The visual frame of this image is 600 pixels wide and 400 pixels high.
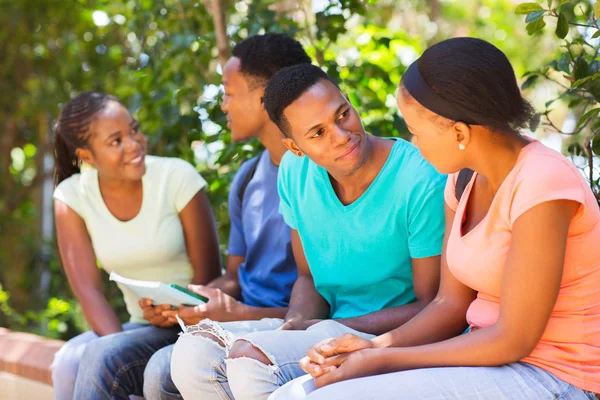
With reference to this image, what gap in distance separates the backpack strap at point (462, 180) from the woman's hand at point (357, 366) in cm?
60

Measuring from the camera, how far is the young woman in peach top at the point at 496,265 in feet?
6.94

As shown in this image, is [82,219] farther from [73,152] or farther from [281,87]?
[281,87]

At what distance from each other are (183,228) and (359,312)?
1.17 m

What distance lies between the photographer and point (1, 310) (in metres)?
6.61

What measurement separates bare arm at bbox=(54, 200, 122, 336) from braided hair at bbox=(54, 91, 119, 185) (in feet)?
1.01

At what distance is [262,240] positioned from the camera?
11.9 ft

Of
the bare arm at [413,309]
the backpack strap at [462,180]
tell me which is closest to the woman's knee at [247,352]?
the bare arm at [413,309]

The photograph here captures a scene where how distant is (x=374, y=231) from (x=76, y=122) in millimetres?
1768

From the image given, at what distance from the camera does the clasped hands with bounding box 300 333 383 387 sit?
7.52 feet

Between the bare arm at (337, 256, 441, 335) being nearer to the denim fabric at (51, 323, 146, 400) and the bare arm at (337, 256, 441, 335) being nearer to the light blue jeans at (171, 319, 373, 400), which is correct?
the light blue jeans at (171, 319, 373, 400)

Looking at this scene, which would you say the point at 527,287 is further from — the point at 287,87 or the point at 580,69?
the point at 287,87

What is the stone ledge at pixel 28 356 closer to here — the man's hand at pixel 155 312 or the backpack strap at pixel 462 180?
the man's hand at pixel 155 312

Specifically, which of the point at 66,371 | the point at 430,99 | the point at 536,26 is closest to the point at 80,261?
the point at 66,371

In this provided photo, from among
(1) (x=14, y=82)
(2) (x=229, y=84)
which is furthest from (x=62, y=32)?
(2) (x=229, y=84)
